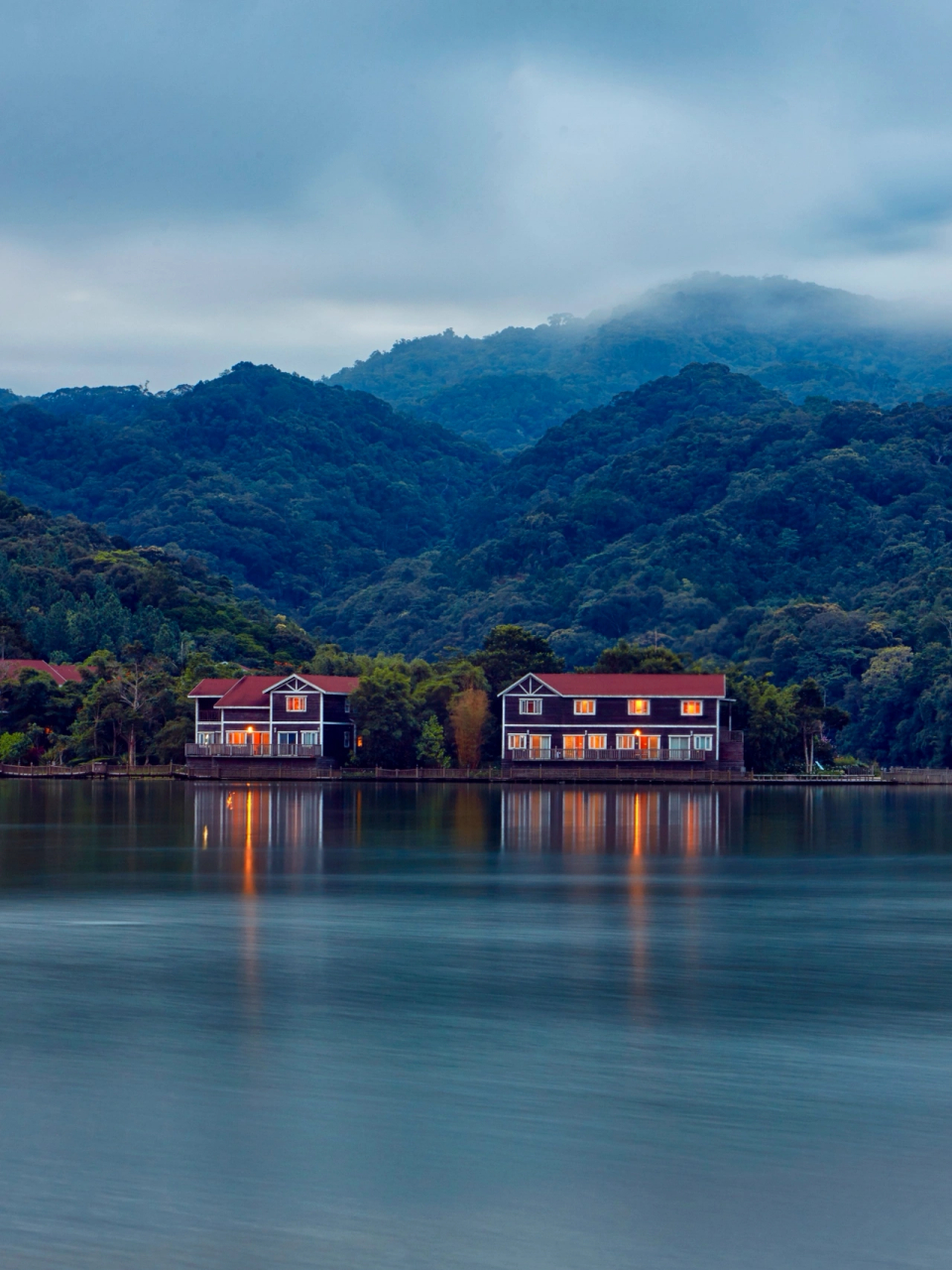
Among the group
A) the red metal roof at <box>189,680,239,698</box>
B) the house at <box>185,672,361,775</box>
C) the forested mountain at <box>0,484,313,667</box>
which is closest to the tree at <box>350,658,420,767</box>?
the house at <box>185,672,361,775</box>

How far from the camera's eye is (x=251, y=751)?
82562 mm

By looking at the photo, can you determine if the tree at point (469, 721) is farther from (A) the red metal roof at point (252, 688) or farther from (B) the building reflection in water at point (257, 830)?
(B) the building reflection in water at point (257, 830)

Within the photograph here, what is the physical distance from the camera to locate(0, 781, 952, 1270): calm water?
1300cm

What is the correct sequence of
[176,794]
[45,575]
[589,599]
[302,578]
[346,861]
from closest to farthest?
[346,861] < [176,794] < [45,575] < [589,599] < [302,578]

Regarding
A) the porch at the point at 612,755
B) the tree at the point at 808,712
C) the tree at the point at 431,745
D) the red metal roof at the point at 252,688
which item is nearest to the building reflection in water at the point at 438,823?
the porch at the point at 612,755

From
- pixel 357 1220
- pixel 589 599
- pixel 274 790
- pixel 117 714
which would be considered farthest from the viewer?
pixel 589 599

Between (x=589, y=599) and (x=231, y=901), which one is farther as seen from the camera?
(x=589, y=599)

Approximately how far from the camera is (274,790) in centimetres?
7594

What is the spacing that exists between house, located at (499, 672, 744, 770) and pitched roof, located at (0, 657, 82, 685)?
1139 inches

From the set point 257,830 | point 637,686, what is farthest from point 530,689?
point 257,830

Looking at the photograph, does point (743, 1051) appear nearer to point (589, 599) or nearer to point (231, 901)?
point (231, 901)

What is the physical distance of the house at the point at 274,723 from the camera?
270 feet

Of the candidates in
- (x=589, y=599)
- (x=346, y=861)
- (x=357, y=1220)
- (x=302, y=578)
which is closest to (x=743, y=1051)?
(x=357, y=1220)

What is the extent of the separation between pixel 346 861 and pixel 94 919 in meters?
12.5
